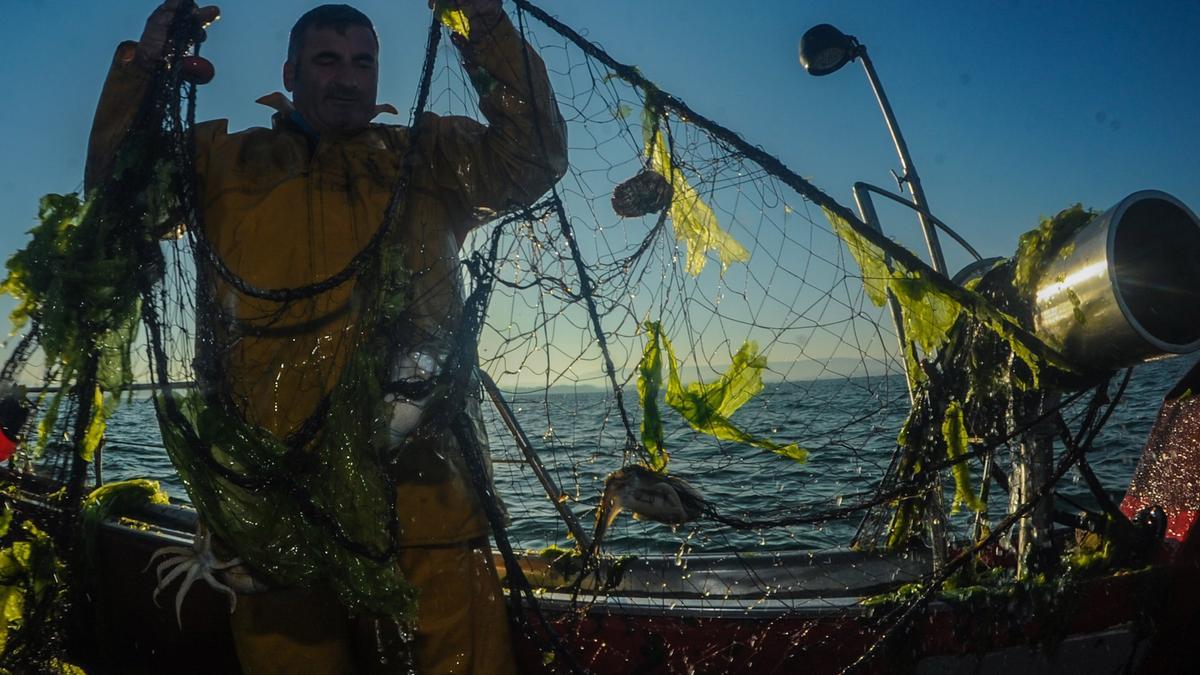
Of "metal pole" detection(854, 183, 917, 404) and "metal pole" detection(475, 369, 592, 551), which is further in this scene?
"metal pole" detection(475, 369, 592, 551)

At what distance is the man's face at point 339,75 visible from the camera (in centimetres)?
260

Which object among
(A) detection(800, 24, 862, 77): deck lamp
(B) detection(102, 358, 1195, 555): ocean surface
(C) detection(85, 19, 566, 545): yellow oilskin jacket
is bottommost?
(B) detection(102, 358, 1195, 555): ocean surface

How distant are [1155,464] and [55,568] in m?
5.29

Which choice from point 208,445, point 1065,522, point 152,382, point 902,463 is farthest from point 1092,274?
point 152,382

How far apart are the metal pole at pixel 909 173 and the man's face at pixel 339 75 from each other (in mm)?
2844

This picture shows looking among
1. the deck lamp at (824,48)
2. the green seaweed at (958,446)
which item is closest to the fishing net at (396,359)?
the green seaweed at (958,446)

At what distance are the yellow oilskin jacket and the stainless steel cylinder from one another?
6.25 ft

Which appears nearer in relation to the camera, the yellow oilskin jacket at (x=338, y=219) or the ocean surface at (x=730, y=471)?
the yellow oilskin jacket at (x=338, y=219)

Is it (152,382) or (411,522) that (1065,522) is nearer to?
(411,522)

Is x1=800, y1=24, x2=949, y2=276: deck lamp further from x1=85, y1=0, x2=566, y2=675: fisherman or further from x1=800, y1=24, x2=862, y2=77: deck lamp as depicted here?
x1=85, y1=0, x2=566, y2=675: fisherman

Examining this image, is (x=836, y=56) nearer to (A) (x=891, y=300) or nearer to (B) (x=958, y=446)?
(A) (x=891, y=300)

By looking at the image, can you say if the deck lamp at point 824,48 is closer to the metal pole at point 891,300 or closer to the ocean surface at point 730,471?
the metal pole at point 891,300

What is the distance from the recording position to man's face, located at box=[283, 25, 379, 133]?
8.52ft

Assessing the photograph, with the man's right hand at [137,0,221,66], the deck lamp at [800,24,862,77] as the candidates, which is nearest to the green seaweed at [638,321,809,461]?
the man's right hand at [137,0,221,66]
